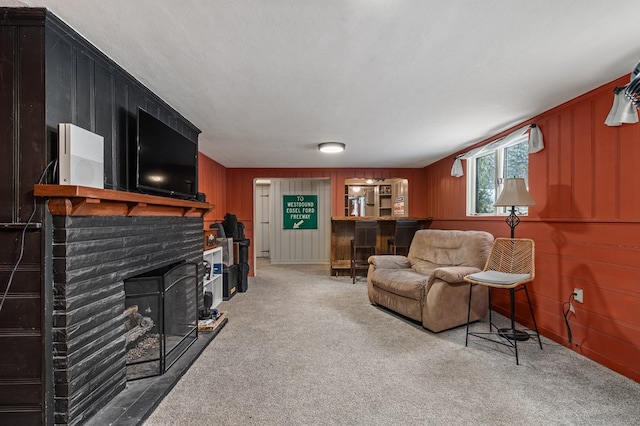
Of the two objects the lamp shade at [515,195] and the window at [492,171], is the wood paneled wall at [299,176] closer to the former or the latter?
the window at [492,171]

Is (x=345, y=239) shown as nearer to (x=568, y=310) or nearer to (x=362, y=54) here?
(x=568, y=310)

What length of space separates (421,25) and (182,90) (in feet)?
6.03

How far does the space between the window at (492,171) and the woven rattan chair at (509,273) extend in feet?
2.02

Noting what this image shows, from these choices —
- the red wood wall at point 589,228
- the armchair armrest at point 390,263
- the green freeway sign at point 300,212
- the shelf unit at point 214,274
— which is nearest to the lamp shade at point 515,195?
the red wood wall at point 589,228

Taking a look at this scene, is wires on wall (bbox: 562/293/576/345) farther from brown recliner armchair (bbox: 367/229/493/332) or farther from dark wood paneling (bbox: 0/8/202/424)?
dark wood paneling (bbox: 0/8/202/424)

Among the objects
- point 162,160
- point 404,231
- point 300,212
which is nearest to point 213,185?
point 162,160

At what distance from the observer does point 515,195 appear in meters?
2.72

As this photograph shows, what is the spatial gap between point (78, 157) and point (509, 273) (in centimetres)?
344

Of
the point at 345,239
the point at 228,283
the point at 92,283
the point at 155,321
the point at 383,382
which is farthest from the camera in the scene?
the point at 345,239

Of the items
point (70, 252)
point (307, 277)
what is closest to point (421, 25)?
point (70, 252)

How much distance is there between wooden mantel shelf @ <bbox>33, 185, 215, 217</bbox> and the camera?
139 cm

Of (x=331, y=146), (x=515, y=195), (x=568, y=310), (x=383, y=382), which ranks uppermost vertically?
(x=331, y=146)

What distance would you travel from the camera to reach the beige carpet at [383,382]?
1.69 meters

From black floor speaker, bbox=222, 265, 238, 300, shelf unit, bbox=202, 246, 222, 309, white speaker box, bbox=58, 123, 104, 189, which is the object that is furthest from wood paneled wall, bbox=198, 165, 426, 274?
white speaker box, bbox=58, 123, 104, 189
